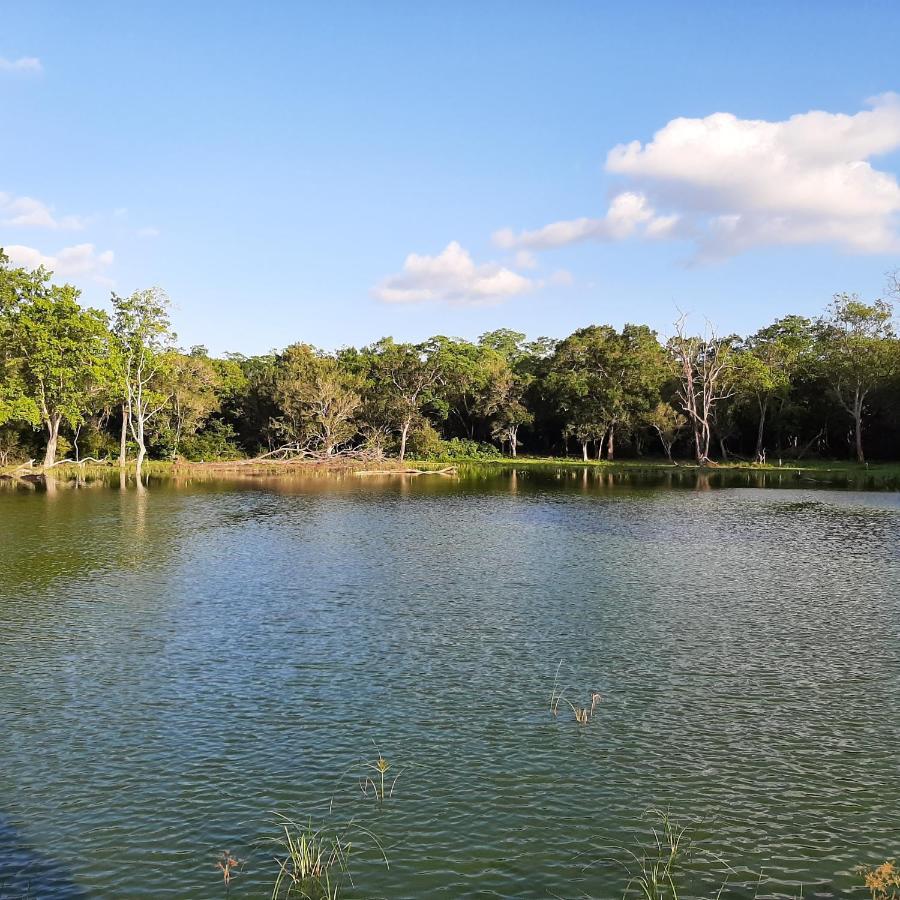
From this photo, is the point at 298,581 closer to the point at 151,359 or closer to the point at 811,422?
the point at 151,359

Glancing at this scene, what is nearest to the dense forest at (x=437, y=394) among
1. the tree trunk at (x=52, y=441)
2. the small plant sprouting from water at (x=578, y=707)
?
the tree trunk at (x=52, y=441)

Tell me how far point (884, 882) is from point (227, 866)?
24.2 ft

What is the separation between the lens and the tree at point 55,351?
222ft

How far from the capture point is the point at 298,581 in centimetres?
2619

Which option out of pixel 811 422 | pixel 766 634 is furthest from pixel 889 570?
pixel 811 422

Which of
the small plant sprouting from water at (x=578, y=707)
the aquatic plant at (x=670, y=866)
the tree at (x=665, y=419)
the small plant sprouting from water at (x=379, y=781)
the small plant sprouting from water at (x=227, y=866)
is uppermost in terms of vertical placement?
the tree at (x=665, y=419)

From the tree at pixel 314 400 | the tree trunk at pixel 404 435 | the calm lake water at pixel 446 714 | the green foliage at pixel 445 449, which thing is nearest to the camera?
the calm lake water at pixel 446 714

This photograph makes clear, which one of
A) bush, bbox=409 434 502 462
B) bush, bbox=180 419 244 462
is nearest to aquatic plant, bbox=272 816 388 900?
bush, bbox=180 419 244 462

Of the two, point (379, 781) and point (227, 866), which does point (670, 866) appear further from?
point (227, 866)

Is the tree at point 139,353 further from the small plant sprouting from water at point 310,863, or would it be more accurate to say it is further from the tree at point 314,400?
the small plant sprouting from water at point 310,863

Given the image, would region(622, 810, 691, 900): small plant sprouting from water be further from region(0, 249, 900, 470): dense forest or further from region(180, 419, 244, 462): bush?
region(180, 419, 244, 462): bush

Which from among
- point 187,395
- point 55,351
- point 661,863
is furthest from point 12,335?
point 661,863

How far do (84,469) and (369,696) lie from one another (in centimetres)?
6481

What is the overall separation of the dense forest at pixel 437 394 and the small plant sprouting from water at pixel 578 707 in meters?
63.9
